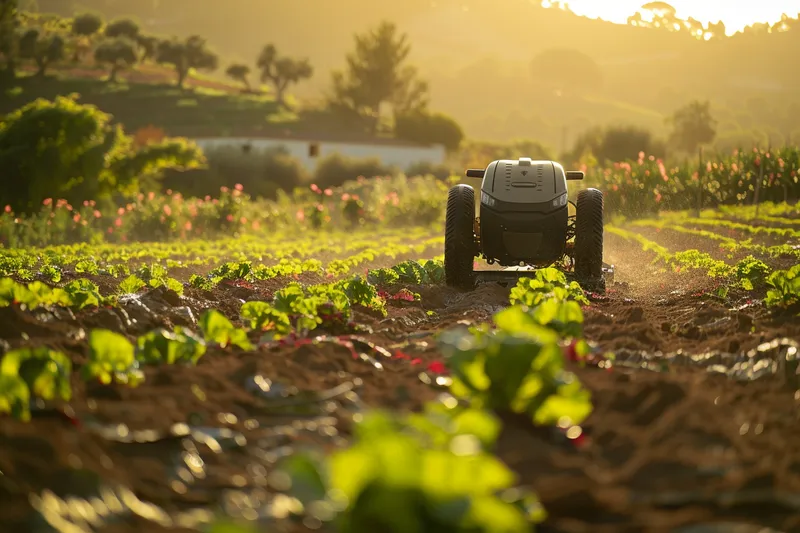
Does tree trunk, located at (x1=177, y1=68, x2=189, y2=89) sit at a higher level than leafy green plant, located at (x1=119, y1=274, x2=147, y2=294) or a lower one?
higher

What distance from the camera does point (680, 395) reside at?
14.0 ft

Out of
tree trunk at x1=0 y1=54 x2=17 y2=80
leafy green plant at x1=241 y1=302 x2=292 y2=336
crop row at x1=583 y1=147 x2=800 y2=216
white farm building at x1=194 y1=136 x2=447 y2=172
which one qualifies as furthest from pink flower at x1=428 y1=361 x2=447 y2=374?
tree trunk at x1=0 y1=54 x2=17 y2=80

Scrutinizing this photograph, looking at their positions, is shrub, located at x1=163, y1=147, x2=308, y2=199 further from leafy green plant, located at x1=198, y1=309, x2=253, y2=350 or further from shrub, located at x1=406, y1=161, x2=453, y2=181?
leafy green plant, located at x1=198, y1=309, x2=253, y2=350

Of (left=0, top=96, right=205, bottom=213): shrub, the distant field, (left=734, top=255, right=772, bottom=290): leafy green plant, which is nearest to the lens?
(left=734, top=255, right=772, bottom=290): leafy green plant

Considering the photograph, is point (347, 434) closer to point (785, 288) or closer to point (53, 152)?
point (785, 288)

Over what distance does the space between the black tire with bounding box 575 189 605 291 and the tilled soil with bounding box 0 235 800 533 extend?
451 centimetres

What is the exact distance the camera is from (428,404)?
3742 millimetres

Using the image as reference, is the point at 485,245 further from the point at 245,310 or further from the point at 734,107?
the point at 734,107

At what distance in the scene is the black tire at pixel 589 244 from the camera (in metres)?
10.7

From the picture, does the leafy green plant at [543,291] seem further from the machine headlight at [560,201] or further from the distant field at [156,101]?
the distant field at [156,101]

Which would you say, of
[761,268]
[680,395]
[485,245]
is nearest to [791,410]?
[680,395]

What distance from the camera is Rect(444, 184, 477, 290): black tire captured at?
10.9 m

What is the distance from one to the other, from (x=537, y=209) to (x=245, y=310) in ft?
17.4

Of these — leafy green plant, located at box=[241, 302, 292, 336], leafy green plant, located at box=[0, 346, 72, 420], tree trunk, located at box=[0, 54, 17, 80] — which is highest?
tree trunk, located at box=[0, 54, 17, 80]
